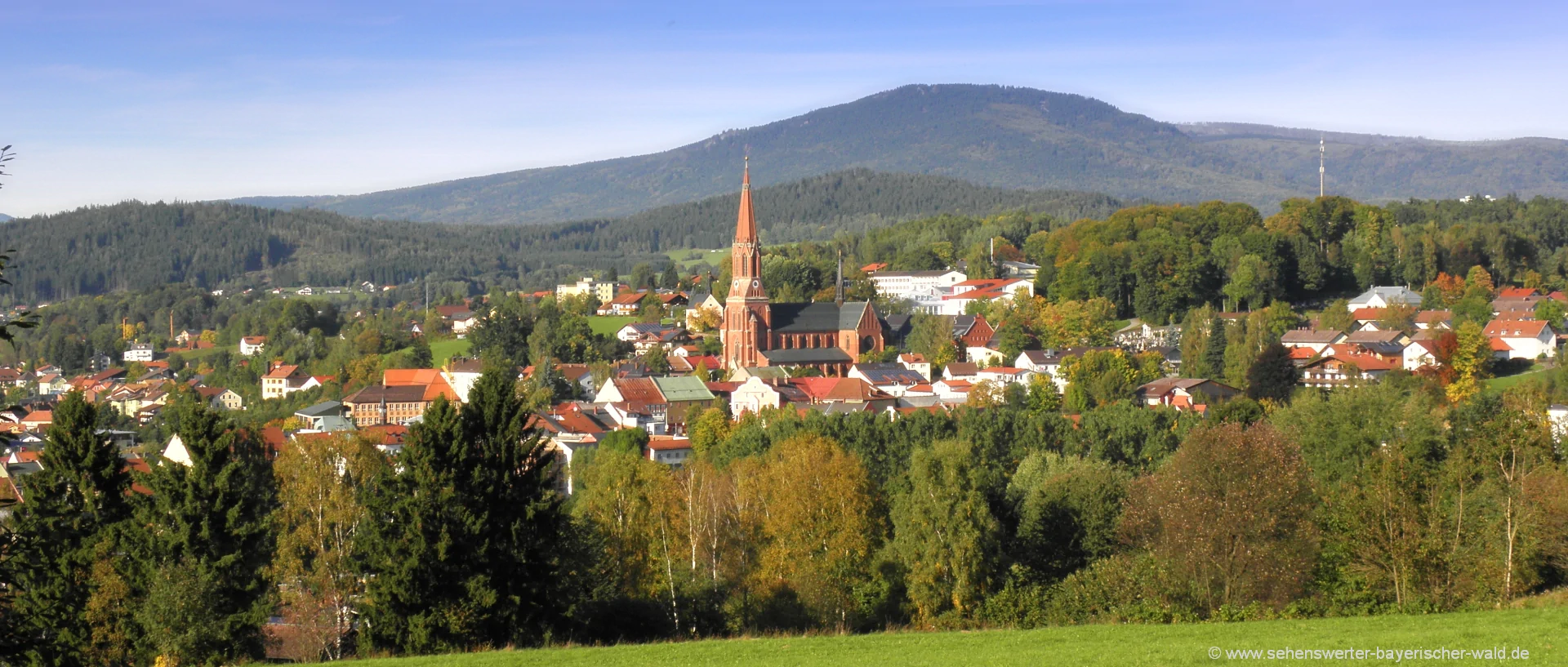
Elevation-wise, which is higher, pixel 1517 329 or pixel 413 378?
pixel 1517 329

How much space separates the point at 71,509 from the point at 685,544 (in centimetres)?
893

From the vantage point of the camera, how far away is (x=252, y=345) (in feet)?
304

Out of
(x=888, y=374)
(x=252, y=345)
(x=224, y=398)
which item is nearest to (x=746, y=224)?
(x=888, y=374)

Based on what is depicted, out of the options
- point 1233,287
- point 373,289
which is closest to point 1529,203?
point 1233,287

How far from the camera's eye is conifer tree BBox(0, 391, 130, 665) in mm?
17312

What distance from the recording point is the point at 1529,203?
102 m

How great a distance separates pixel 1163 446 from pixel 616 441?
17573 millimetres

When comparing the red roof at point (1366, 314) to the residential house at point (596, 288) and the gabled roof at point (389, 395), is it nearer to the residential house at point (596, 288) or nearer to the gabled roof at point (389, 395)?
the gabled roof at point (389, 395)

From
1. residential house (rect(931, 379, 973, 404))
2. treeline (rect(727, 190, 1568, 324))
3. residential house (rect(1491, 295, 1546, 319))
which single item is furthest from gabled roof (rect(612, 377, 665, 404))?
residential house (rect(1491, 295, 1546, 319))

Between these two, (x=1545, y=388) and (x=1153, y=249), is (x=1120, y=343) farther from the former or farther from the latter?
(x=1545, y=388)

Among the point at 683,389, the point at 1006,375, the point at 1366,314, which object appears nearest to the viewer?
the point at 1006,375

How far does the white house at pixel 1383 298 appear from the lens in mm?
72375

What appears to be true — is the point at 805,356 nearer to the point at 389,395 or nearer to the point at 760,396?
the point at 760,396

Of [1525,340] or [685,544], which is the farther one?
[1525,340]
